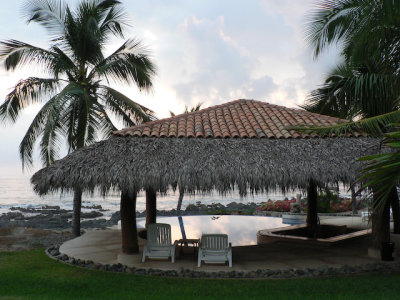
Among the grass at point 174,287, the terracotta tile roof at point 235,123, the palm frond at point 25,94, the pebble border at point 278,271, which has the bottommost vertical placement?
the grass at point 174,287

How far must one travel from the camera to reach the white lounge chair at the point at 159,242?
8.33m

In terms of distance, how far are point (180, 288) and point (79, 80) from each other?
9357mm

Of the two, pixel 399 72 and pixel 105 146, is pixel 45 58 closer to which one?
pixel 105 146

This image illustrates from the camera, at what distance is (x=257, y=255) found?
8.93 meters

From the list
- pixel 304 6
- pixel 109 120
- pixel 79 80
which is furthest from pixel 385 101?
pixel 79 80

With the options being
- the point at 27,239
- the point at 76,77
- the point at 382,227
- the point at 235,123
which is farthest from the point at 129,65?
the point at 382,227

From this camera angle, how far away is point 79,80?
13578 mm

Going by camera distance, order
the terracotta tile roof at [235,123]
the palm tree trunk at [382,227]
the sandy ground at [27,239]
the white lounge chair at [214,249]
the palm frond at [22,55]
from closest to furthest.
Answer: the white lounge chair at [214,249]
the palm tree trunk at [382,227]
the terracotta tile roof at [235,123]
the sandy ground at [27,239]
the palm frond at [22,55]

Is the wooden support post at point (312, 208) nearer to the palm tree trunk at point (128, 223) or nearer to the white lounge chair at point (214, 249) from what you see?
the white lounge chair at point (214, 249)

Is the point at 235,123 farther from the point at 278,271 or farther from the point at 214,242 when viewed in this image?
the point at 278,271

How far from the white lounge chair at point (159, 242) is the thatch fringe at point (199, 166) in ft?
3.66

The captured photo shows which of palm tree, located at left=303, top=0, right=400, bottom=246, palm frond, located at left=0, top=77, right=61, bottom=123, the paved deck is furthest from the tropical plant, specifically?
palm frond, located at left=0, top=77, right=61, bottom=123

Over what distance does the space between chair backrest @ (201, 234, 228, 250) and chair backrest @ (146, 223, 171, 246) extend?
848 mm

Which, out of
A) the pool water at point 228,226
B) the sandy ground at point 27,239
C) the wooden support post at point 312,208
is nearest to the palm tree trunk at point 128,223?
the pool water at point 228,226
